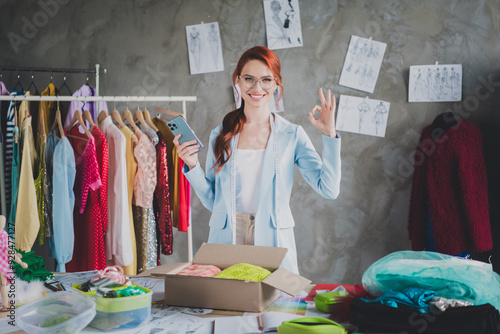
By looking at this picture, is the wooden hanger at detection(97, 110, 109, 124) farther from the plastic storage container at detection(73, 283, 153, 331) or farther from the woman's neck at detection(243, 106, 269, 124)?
the plastic storage container at detection(73, 283, 153, 331)

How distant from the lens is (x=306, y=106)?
3.63 metres

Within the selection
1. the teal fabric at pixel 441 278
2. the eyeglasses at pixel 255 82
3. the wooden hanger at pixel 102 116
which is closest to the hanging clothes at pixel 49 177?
the wooden hanger at pixel 102 116

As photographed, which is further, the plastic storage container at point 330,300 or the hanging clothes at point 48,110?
the hanging clothes at point 48,110

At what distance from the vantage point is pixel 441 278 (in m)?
1.39

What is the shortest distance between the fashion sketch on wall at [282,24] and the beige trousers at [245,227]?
181 cm

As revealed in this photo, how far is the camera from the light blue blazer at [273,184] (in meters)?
2.16

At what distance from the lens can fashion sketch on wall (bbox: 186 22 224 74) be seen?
3.67 meters

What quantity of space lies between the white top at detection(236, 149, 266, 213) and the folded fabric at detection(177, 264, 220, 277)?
56cm

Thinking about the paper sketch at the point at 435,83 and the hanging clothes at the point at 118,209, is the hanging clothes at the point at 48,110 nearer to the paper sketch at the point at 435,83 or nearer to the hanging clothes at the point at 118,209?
the hanging clothes at the point at 118,209

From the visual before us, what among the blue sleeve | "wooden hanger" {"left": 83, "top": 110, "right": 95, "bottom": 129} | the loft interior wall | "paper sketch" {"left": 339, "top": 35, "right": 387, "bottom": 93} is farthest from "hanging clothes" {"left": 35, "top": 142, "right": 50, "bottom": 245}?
"paper sketch" {"left": 339, "top": 35, "right": 387, "bottom": 93}

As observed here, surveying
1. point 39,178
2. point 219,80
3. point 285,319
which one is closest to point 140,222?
point 39,178

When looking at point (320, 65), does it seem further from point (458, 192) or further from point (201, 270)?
point (201, 270)

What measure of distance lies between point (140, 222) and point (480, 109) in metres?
2.46

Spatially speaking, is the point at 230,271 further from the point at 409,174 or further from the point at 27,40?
the point at 27,40
